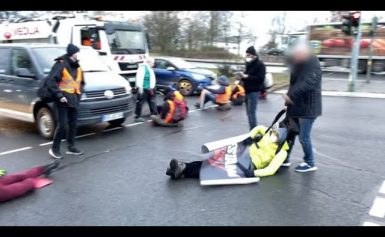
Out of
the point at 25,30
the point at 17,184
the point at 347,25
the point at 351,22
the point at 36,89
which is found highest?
the point at 351,22

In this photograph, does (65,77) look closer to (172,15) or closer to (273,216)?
(273,216)

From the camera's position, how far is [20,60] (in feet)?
28.5

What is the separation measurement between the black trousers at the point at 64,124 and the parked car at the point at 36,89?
114cm

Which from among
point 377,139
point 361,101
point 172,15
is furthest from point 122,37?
point 172,15

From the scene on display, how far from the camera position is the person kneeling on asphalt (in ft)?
18.2

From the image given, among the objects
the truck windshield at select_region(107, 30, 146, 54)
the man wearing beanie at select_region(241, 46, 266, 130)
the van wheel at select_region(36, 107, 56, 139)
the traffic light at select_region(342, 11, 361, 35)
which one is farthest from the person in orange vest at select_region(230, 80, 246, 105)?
the van wheel at select_region(36, 107, 56, 139)

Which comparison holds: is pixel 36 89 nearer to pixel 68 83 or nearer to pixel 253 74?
pixel 68 83

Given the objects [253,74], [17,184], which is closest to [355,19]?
[253,74]

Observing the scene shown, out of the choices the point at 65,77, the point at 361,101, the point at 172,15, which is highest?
the point at 172,15

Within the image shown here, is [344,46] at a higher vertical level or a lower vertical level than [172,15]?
lower

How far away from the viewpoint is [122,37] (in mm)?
15906

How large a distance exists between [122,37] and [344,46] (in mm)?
17891

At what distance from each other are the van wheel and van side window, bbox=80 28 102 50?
739 centimetres

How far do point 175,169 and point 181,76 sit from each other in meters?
11.5
